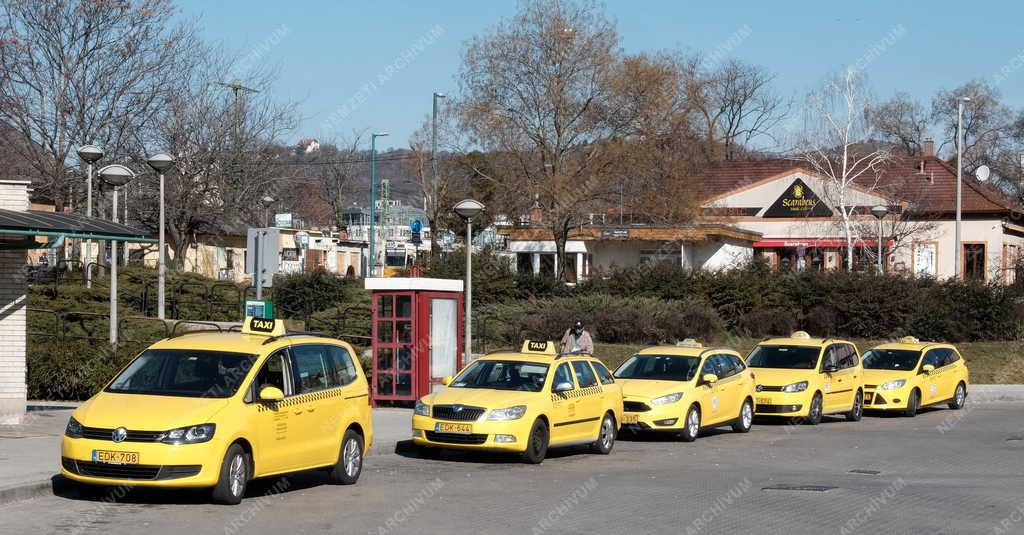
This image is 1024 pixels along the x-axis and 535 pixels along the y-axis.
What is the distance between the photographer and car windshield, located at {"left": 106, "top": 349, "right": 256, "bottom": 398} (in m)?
12.0

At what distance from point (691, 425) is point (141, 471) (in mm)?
11357

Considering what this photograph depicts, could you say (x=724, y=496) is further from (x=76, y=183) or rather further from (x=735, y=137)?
(x=735, y=137)

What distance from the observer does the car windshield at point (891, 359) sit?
89.9ft

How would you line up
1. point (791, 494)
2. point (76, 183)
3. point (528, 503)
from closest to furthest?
point (528, 503) → point (791, 494) → point (76, 183)

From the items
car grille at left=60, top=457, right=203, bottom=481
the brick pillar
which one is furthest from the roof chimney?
car grille at left=60, top=457, right=203, bottom=481

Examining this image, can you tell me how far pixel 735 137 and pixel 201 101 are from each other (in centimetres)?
5856

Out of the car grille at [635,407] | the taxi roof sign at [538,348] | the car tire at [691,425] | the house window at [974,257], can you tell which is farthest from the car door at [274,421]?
the house window at [974,257]

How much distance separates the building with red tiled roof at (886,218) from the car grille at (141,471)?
48451 mm

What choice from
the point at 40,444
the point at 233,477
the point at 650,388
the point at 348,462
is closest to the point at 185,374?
the point at 233,477

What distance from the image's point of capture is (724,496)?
13172mm

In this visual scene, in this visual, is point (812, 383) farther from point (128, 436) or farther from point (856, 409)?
point (128, 436)

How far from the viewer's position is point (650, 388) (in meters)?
20.5

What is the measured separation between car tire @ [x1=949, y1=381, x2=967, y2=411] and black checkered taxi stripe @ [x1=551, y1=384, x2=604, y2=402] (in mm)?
14310

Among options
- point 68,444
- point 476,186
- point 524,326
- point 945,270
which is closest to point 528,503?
point 68,444
